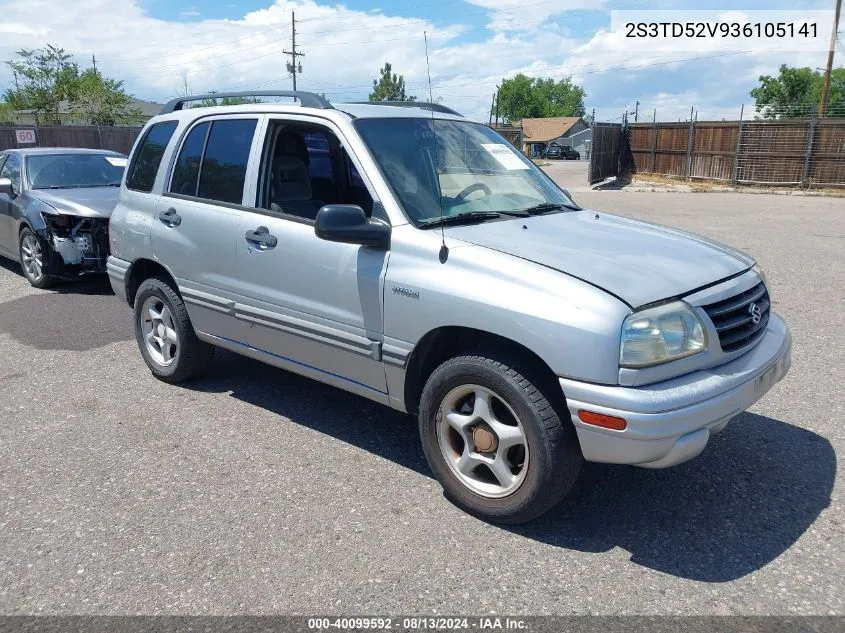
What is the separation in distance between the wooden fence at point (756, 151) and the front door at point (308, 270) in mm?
24076

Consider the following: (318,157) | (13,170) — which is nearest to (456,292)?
(318,157)

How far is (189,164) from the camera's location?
477 cm

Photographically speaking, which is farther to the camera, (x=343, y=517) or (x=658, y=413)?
(x=343, y=517)

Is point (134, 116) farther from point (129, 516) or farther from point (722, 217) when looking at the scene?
point (129, 516)

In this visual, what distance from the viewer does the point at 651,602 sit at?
9.11 feet

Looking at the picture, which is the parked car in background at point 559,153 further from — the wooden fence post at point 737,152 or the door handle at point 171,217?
the door handle at point 171,217

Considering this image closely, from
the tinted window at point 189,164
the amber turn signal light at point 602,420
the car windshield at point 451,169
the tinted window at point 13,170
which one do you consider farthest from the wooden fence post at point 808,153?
the amber turn signal light at point 602,420

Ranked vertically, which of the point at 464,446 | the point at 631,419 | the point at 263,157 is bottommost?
the point at 464,446

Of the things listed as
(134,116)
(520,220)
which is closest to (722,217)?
(520,220)

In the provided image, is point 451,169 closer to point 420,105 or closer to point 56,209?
point 420,105

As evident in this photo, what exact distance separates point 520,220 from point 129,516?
2471 mm

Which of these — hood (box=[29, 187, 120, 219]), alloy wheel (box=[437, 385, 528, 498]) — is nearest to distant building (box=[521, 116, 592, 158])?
hood (box=[29, 187, 120, 219])

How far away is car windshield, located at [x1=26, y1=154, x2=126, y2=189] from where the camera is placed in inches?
347

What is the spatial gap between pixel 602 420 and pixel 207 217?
9.28 ft
